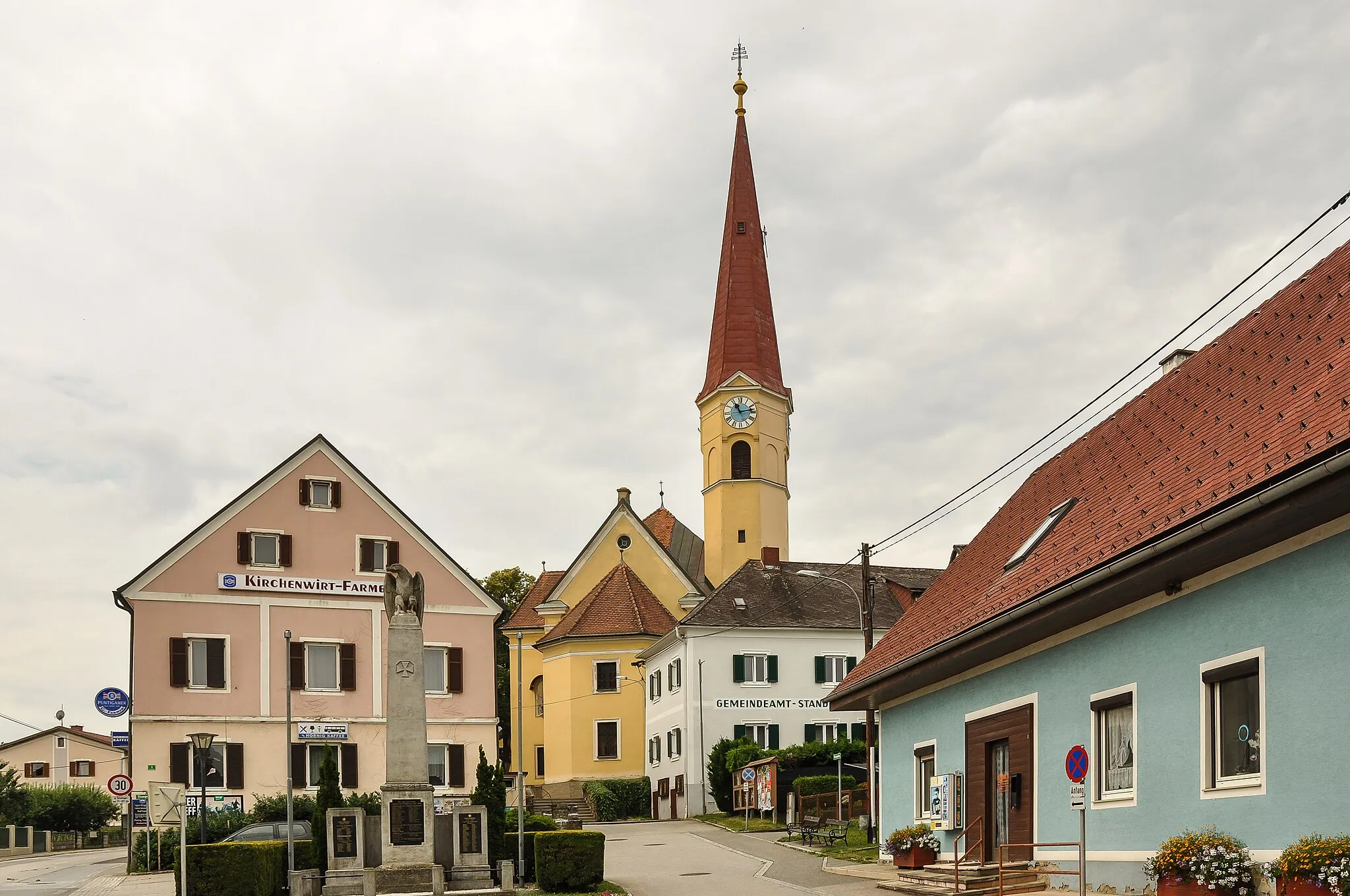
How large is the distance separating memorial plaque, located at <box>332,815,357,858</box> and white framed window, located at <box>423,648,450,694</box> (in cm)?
1722

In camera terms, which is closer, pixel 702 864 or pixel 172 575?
pixel 702 864

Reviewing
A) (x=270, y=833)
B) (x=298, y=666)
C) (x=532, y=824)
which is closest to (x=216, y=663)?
(x=298, y=666)

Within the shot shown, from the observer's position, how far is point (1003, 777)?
21797mm

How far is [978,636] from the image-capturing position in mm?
20922

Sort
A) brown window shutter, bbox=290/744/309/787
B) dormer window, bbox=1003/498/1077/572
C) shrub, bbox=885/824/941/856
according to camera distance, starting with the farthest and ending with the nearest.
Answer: brown window shutter, bbox=290/744/309/787
shrub, bbox=885/824/941/856
dormer window, bbox=1003/498/1077/572

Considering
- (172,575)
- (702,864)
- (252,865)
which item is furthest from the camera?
(172,575)

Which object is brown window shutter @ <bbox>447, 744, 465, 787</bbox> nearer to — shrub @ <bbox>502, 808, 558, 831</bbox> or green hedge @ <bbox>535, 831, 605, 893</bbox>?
shrub @ <bbox>502, 808, 558, 831</bbox>

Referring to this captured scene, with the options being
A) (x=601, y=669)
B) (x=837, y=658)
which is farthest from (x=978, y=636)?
(x=601, y=669)

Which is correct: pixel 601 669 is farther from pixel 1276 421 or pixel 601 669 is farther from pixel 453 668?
pixel 1276 421

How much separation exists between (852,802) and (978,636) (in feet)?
69.0

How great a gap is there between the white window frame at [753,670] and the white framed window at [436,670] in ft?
46.8

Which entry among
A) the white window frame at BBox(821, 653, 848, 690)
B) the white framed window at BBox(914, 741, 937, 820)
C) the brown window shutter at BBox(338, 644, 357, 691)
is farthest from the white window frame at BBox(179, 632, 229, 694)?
the white window frame at BBox(821, 653, 848, 690)

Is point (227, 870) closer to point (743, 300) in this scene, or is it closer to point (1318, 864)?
point (1318, 864)

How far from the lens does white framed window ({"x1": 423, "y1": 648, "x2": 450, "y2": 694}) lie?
138 ft
